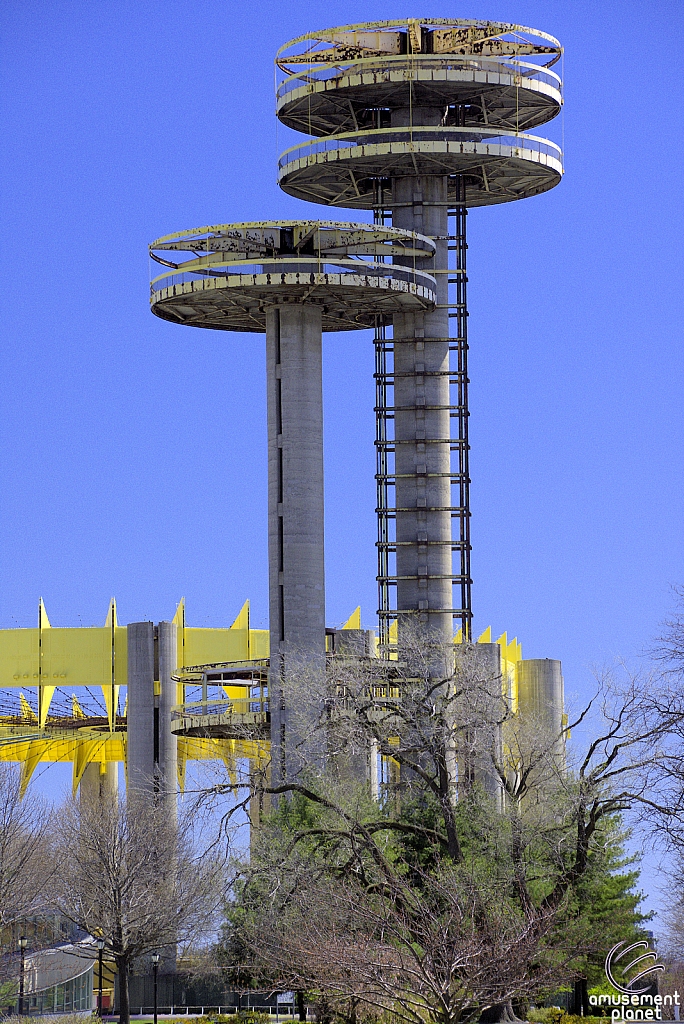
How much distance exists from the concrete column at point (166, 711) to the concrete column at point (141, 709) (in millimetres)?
367

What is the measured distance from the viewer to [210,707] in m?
85.8

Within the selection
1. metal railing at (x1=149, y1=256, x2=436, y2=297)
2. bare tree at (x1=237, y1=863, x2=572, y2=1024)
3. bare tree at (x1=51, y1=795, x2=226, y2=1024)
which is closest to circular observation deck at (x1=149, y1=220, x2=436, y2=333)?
metal railing at (x1=149, y1=256, x2=436, y2=297)

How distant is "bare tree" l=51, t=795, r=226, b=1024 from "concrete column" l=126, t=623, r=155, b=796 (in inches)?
56.4

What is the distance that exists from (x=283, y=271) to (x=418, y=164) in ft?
41.5

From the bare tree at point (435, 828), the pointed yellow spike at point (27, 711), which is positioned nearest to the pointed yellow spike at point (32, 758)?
the pointed yellow spike at point (27, 711)

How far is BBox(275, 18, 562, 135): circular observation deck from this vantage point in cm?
8725

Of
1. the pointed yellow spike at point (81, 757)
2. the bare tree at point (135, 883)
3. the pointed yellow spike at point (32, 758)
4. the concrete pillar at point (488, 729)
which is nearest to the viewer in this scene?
the concrete pillar at point (488, 729)

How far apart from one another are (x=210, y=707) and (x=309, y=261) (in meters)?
20.4

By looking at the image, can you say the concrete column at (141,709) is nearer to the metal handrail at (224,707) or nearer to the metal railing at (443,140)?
the metal handrail at (224,707)

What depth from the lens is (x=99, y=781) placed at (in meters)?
105

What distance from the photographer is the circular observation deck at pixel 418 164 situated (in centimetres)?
8781

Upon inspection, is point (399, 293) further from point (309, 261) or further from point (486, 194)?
point (486, 194)

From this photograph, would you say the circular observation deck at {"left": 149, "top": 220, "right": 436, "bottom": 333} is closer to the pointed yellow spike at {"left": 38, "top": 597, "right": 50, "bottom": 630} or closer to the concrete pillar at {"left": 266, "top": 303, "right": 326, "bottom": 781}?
the concrete pillar at {"left": 266, "top": 303, "right": 326, "bottom": 781}

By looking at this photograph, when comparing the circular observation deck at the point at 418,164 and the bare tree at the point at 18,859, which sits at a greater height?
the circular observation deck at the point at 418,164
